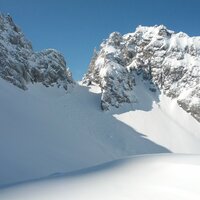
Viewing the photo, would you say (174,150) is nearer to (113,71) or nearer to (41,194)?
(113,71)

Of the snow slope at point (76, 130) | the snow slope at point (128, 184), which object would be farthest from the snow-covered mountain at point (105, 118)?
the snow slope at point (76, 130)

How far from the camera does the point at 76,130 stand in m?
49.5

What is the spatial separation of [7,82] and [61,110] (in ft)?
31.5

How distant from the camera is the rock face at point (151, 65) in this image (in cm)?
7031

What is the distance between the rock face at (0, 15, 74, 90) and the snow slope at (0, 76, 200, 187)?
2096 mm

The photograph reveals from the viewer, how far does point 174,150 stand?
185ft

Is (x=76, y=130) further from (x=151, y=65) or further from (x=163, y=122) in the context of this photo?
(x=151, y=65)

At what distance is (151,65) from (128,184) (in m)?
71.7

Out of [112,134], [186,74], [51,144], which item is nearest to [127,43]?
[186,74]

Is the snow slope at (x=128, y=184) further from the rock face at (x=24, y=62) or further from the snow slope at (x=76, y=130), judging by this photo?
the rock face at (x=24, y=62)

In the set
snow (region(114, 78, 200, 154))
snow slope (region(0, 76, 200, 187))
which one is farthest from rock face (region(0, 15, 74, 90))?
snow (region(114, 78, 200, 154))

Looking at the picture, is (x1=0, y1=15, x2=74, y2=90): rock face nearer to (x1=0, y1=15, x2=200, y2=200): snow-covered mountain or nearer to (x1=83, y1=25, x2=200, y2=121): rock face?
(x1=0, y1=15, x2=200, y2=200): snow-covered mountain

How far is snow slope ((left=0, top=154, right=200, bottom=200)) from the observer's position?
9152mm

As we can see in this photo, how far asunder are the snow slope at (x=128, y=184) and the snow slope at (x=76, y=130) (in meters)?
11.7
